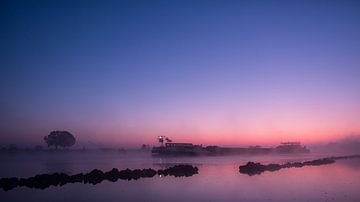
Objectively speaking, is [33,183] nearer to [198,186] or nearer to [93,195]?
[93,195]

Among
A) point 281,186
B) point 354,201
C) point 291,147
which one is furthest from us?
point 291,147

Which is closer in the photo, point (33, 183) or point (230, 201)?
point (230, 201)

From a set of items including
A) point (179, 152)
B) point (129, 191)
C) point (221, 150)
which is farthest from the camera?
point (221, 150)

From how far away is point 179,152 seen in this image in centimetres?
9981

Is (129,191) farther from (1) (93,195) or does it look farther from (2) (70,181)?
(2) (70,181)

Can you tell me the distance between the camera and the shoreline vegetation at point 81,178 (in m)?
28.4

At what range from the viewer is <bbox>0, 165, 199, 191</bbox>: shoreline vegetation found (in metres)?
28.4

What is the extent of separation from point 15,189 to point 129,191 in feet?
27.7

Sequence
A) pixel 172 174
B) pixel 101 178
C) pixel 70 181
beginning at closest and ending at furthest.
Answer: pixel 70 181 → pixel 101 178 → pixel 172 174

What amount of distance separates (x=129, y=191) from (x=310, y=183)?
14.8m

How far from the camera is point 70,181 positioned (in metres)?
30.9

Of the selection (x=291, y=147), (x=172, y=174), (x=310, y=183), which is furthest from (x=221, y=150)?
(x=310, y=183)

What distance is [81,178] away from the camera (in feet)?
106

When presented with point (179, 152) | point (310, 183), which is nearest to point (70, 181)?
point (310, 183)
